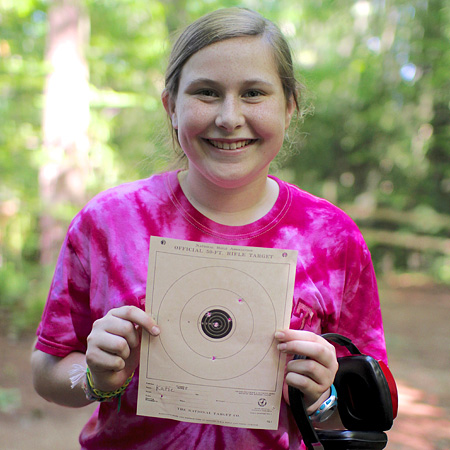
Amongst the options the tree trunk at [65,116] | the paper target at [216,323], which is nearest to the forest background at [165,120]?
the tree trunk at [65,116]

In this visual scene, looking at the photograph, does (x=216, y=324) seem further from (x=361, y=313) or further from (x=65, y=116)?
(x=65, y=116)

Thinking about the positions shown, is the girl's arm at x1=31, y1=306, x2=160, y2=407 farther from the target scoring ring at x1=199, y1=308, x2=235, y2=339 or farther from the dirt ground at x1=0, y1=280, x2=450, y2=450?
the dirt ground at x1=0, y1=280, x2=450, y2=450

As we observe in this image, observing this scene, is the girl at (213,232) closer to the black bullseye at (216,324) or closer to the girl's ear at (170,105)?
the girl's ear at (170,105)

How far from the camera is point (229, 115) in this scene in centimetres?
126

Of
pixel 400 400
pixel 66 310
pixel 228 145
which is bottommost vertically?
pixel 400 400

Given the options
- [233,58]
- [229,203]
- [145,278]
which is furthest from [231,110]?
[145,278]

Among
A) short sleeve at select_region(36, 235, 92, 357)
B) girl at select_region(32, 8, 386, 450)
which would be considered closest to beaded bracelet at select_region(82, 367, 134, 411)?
girl at select_region(32, 8, 386, 450)

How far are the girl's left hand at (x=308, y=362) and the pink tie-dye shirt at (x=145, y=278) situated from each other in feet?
0.49

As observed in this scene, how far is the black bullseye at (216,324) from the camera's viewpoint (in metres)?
1.18

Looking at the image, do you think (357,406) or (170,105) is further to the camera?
(170,105)

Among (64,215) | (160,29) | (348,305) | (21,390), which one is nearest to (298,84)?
(348,305)

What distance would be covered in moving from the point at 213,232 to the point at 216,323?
277 mm

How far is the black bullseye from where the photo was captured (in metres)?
1.18

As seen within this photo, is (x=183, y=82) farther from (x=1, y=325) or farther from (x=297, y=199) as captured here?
(x=1, y=325)
